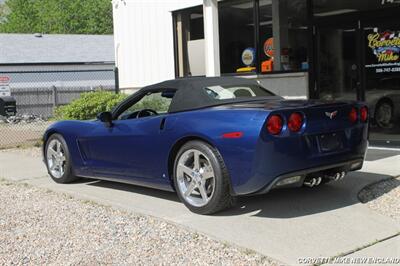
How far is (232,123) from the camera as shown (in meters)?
5.32

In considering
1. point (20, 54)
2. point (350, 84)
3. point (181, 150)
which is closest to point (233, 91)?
point (181, 150)

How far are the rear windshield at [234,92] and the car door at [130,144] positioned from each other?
1.79 ft

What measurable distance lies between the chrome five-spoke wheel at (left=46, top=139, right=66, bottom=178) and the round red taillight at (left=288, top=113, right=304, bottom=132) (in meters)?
3.72

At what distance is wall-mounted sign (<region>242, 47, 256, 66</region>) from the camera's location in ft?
38.9

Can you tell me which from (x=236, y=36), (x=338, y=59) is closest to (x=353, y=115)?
(x=338, y=59)

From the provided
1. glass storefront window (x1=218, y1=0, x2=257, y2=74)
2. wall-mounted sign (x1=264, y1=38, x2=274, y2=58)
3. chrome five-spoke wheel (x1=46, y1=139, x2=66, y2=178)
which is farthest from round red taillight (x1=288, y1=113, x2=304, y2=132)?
glass storefront window (x1=218, y1=0, x2=257, y2=74)

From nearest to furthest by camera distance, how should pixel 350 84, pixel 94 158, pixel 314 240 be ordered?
pixel 314 240, pixel 94 158, pixel 350 84

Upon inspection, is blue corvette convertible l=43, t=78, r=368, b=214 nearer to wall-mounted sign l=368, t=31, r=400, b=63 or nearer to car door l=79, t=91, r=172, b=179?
car door l=79, t=91, r=172, b=179

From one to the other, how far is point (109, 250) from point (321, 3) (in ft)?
24.7

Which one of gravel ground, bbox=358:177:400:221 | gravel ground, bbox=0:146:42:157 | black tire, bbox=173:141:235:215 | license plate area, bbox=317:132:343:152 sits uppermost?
license plate area, bbox=317:132:343:152

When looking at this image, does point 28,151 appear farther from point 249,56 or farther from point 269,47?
point 269,47

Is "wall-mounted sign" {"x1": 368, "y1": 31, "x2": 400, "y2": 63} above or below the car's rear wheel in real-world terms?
above

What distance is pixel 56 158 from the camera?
789 cm

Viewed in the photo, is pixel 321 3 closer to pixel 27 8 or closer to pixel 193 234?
pixel 193 234
